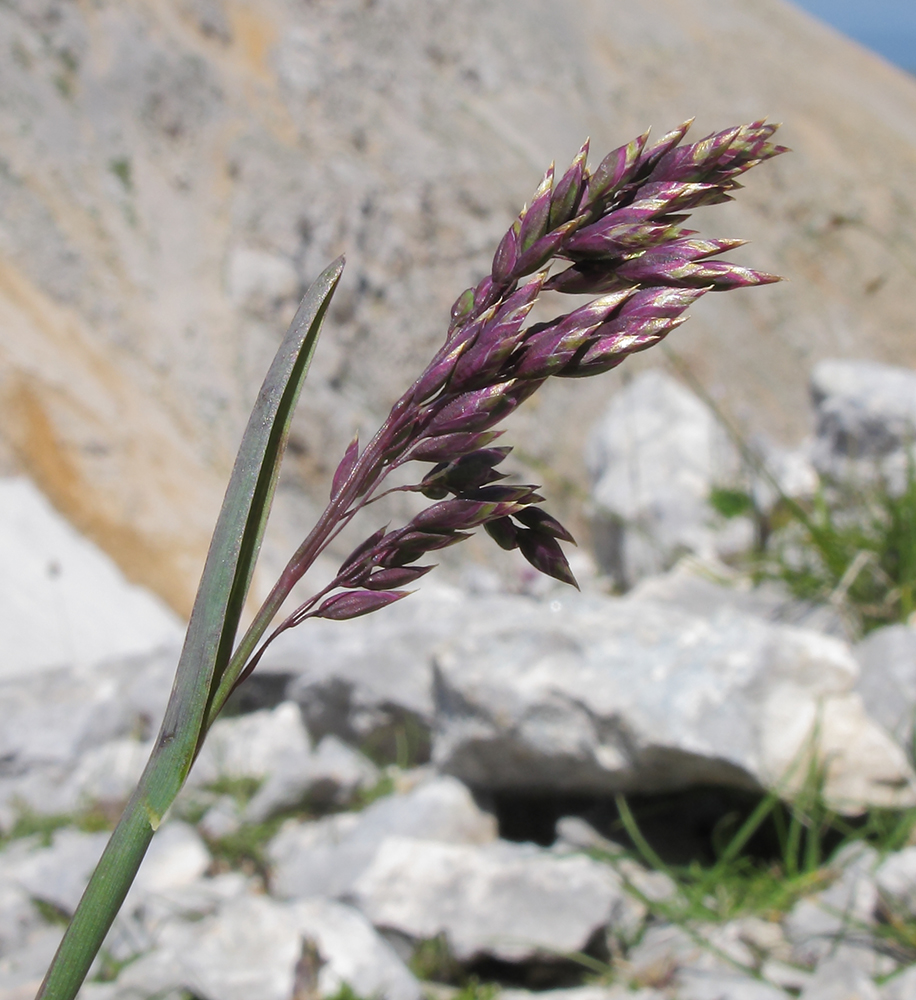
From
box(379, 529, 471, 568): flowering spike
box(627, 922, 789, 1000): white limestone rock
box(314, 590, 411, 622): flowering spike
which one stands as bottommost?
box(627, 922, 789, 1000): white limestone rock

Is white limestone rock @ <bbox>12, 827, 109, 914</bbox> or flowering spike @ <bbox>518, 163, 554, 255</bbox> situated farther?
white limestone rock @ <bbox>12, 827, 109, 914</bbox>

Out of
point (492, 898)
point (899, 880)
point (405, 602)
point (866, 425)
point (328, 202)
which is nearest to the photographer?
point (899, 880)

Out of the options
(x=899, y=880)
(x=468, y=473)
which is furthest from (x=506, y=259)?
(x=899, y=880)

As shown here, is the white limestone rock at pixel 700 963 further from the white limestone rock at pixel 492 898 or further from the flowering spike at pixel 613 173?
the flowering spike at pixel 613 173

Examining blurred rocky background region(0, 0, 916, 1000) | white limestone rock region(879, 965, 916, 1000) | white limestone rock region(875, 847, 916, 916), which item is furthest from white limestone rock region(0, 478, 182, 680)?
white limestone rock region(879, 965, 916, 1000)

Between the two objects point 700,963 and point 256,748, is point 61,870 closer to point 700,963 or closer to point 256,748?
point 256,748

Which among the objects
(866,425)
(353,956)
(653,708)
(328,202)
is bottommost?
(353,956)

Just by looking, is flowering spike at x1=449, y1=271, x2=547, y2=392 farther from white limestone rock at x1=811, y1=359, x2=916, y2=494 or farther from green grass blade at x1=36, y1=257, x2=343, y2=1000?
white limestone rock at x1=811, y1=359, x2=916, y2=494

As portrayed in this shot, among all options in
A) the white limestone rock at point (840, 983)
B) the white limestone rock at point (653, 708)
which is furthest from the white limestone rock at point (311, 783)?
the white limestone rock at point (840, 983)
